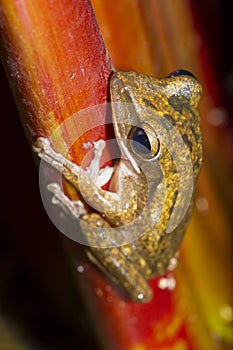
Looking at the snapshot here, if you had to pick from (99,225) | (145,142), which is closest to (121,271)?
(99,225)

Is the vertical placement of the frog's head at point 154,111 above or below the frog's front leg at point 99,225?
above

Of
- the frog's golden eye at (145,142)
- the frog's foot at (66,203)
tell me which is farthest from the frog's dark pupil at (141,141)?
the frog's foot at (66,203)

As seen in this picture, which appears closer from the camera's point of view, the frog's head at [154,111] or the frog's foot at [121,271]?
the frog's head at [154,111]

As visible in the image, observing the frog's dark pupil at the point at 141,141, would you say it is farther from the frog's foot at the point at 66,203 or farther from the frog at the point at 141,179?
the frog's foot at the point at 66,203

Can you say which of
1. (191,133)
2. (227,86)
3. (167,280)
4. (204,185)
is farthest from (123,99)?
(227,86)

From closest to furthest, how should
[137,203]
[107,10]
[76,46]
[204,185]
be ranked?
[76,46]
[107,10]
[137,203]
[204,185]

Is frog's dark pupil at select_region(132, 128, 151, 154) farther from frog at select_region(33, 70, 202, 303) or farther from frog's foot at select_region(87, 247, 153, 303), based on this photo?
frog's foot at select_region(87, 247, 153, 303)

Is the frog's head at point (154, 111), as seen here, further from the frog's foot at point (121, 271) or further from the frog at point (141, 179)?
the frog's foot at point (121, 271)

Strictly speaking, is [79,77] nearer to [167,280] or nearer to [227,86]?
[167,280]
